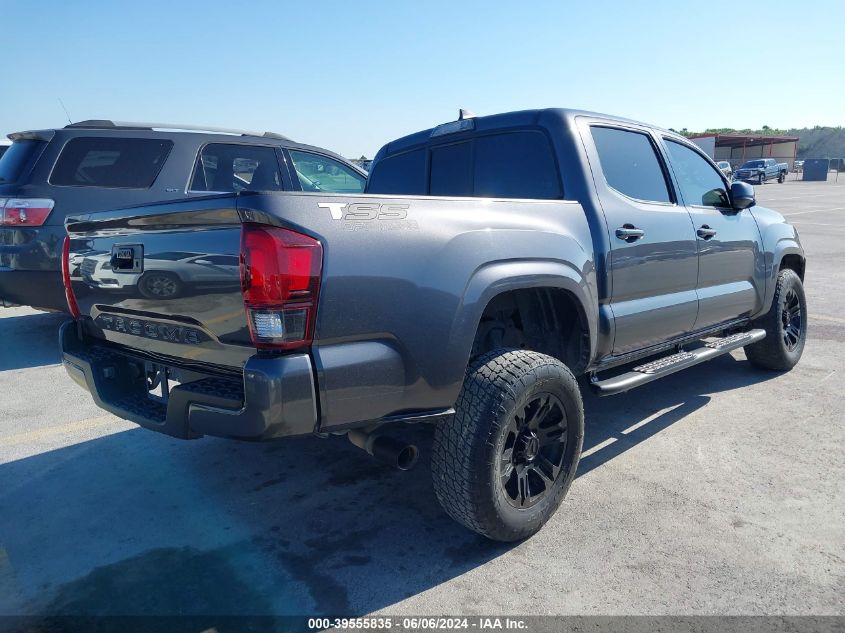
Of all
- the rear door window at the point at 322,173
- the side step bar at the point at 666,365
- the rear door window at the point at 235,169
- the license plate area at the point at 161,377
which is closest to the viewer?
the license plate area at the point at 161,377

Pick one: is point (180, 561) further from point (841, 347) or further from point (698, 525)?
point (841, 347)

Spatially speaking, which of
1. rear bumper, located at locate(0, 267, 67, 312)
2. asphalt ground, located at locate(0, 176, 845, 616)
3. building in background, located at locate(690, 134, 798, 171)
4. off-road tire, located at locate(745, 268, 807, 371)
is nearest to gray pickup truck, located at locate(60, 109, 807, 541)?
asphalt ground, located at locate(0, 176, 845, 616)

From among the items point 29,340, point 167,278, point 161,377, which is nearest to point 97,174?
point 29,340

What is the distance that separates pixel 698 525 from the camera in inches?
111

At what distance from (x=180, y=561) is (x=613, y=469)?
2208mm

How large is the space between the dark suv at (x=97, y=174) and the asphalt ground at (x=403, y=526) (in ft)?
5.35

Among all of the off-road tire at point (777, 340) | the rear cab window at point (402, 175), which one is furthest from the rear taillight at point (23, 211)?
the off-road tire at point (777, 340)

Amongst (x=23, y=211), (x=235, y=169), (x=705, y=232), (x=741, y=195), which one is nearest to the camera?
(x=705, y=232)

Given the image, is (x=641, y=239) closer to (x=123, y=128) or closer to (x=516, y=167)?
(x=516, y=167)

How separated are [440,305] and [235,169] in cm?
472

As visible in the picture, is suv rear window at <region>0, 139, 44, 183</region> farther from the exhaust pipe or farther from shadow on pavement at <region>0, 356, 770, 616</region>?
the exhaust pipe

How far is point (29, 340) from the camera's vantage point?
6.40 meters

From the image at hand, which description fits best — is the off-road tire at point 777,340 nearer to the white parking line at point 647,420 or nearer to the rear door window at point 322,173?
the white parking line at point 647,420

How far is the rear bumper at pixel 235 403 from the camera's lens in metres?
2.04
